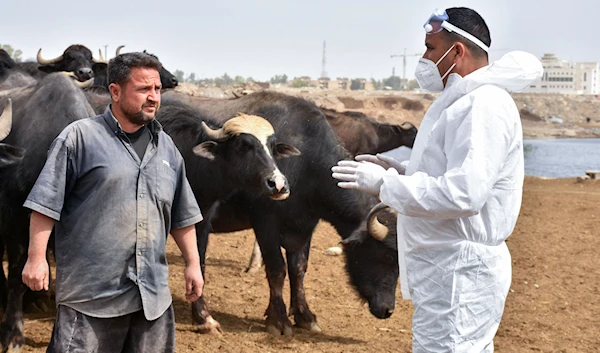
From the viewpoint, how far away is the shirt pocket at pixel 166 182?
4559 mm

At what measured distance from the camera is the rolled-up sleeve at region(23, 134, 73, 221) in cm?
421

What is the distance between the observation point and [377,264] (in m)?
8.69

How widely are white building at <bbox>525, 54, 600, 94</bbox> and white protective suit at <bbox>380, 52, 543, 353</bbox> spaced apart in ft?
403

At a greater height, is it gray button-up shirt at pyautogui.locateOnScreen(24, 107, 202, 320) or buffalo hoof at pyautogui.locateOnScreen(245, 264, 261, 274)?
gray button-up shirt at pyautogui.locateOnScreen(24, 107, 202, 320)

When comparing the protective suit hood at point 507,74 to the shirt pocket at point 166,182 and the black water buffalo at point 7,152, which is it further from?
the black water buffalo at point 7,152

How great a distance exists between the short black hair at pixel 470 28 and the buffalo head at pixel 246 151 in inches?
157

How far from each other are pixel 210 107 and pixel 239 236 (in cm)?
401

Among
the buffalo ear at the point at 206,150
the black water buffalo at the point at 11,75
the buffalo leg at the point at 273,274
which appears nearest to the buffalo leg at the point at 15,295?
the buffalo ear at the point at 206,150

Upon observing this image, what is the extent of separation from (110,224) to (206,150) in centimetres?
401

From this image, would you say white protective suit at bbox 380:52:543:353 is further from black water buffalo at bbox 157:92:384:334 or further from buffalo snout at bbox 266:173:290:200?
black water buffalo at bbox 157:92:384:334

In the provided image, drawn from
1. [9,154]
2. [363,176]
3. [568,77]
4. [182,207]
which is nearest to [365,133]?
[9,154]

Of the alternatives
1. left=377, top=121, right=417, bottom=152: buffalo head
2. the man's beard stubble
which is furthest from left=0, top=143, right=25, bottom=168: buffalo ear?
left=377, top=121, right=417, bottom=152: buffalo head

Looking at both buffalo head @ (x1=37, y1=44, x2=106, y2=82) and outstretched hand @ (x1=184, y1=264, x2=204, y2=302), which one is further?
buffalo head @ (x1=37, y1=44, x2=106, y2=82)

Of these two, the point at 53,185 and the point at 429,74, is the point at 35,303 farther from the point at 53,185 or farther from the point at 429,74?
the point at 429,74
